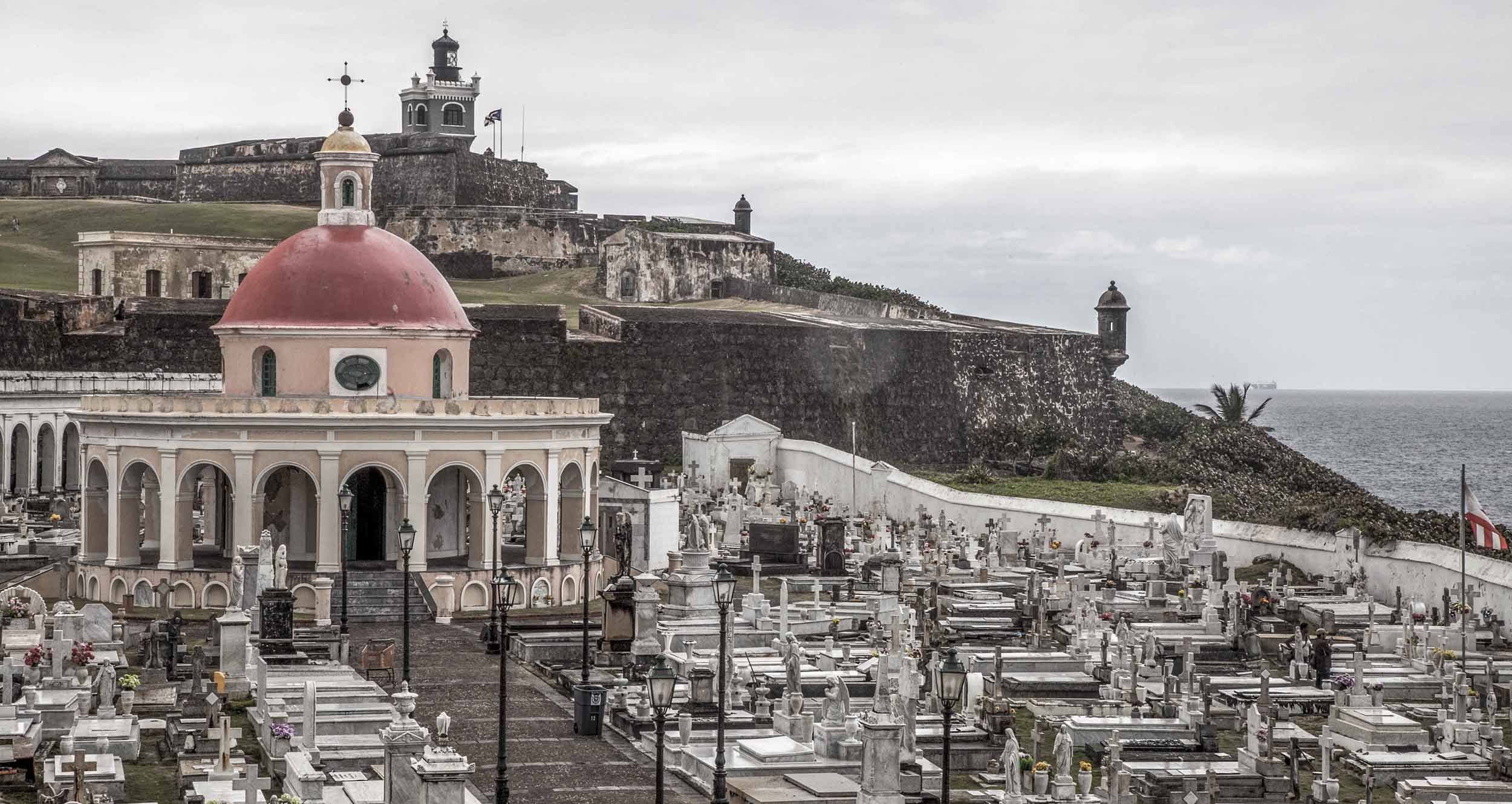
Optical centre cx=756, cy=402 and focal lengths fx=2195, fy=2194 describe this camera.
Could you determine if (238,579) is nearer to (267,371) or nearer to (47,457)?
(267,371)

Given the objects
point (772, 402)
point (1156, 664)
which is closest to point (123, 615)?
point (1156, 664)

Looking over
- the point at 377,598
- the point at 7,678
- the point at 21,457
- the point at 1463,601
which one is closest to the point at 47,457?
the point at 21,457

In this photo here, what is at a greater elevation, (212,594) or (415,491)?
(415,491)

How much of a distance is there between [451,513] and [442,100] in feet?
175

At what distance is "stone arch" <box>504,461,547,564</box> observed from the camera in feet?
116

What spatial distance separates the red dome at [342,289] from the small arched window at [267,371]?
20.1 inches

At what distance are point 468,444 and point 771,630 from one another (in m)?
7.28

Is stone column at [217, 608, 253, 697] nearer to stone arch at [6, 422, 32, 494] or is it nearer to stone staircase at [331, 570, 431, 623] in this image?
stone staircase at [331, 570, 431, 623]

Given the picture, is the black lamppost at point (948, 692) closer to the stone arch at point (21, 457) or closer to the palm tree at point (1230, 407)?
the stone arch at point (21, 457)

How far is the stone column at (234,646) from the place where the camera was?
24.4m

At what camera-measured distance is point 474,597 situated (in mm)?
33812

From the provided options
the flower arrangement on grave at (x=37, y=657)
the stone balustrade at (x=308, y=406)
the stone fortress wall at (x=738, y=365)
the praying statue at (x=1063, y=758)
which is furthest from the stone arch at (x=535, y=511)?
the stone fortress wall at (x=738, y=365)

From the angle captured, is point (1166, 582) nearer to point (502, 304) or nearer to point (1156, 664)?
point (1156, 664)

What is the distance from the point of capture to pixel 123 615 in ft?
104
